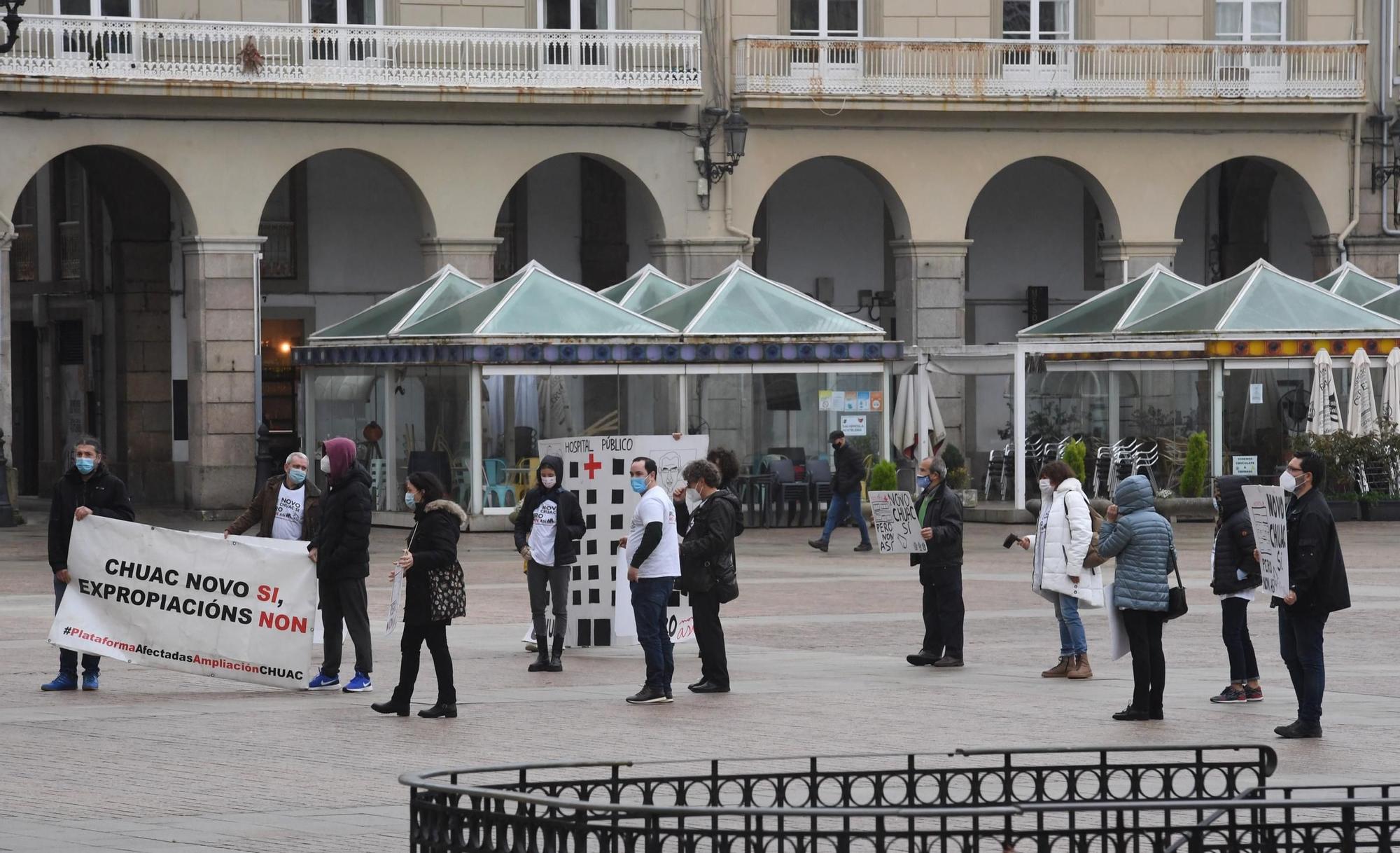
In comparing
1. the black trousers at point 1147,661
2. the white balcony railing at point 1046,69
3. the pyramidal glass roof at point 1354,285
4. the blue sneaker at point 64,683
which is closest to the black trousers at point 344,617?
the blue sneaker at point 64,683

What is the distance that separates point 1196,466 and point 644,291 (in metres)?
8.31

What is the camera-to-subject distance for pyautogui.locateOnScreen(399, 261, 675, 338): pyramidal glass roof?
101 feet

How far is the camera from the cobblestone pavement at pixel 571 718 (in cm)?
1046

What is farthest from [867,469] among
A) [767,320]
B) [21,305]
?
[21,305]

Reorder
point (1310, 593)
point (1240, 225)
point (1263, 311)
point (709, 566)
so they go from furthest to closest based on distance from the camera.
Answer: point (1240, 225), point (1263, 311), point (709, 566), point (1310, 593)

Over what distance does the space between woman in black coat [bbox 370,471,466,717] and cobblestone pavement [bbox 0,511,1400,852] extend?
0.48 feet

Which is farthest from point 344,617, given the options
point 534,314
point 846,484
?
point 534,314

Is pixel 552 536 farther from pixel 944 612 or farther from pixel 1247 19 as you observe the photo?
pixel 1247 19

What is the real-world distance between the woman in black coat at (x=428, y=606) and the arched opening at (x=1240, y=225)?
98.4 feet

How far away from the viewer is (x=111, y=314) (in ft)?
122

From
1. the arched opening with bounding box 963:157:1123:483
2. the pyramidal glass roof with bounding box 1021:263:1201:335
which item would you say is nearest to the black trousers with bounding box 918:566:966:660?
the pyramidal glass roof with bounding box 1021:263:1201:335

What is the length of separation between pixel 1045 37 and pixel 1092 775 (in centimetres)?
2811

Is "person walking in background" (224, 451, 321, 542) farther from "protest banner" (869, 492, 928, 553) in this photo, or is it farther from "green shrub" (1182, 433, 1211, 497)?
"green shrub" (1182, 433, 1211, 497)

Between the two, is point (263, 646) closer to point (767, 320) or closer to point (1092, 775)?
point (1092, 775)
